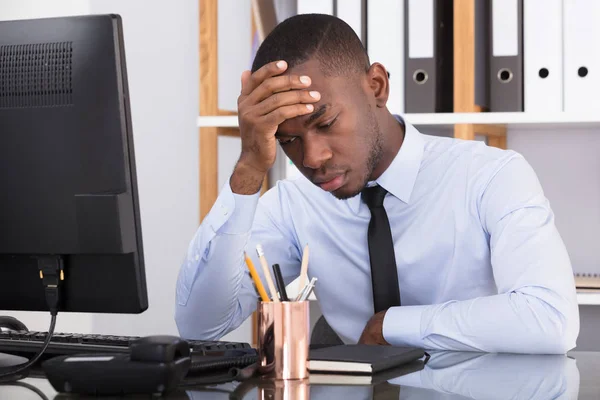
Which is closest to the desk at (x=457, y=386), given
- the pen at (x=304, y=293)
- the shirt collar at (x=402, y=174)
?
the pen at (x=304, y=293)

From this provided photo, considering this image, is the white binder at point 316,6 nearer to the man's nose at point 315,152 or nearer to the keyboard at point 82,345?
the man's nose at point 315,152

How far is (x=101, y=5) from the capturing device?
2.01 metres

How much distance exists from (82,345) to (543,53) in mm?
1308

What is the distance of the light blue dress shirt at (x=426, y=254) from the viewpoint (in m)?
1.35

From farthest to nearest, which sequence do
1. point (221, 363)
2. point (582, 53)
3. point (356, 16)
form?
1. point (356, 16)
2. point (582, 53)
3. point (221, 363)

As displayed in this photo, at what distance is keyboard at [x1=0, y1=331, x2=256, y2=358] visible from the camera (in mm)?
1077

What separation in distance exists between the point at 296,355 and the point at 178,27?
1447mm

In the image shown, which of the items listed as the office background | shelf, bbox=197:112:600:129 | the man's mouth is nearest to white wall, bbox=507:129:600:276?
the office background

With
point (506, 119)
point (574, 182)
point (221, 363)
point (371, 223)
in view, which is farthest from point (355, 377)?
point (574, 182)

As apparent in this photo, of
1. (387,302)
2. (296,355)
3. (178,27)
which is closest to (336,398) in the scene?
(296,355)

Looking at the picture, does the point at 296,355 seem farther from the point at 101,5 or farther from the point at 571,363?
the point at 101,5

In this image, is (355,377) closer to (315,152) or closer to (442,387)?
(442,387)

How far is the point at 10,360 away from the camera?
44.2 inches

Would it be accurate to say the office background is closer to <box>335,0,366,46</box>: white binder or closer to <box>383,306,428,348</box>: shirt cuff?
<box>335,0,366,46</box>: white binder
